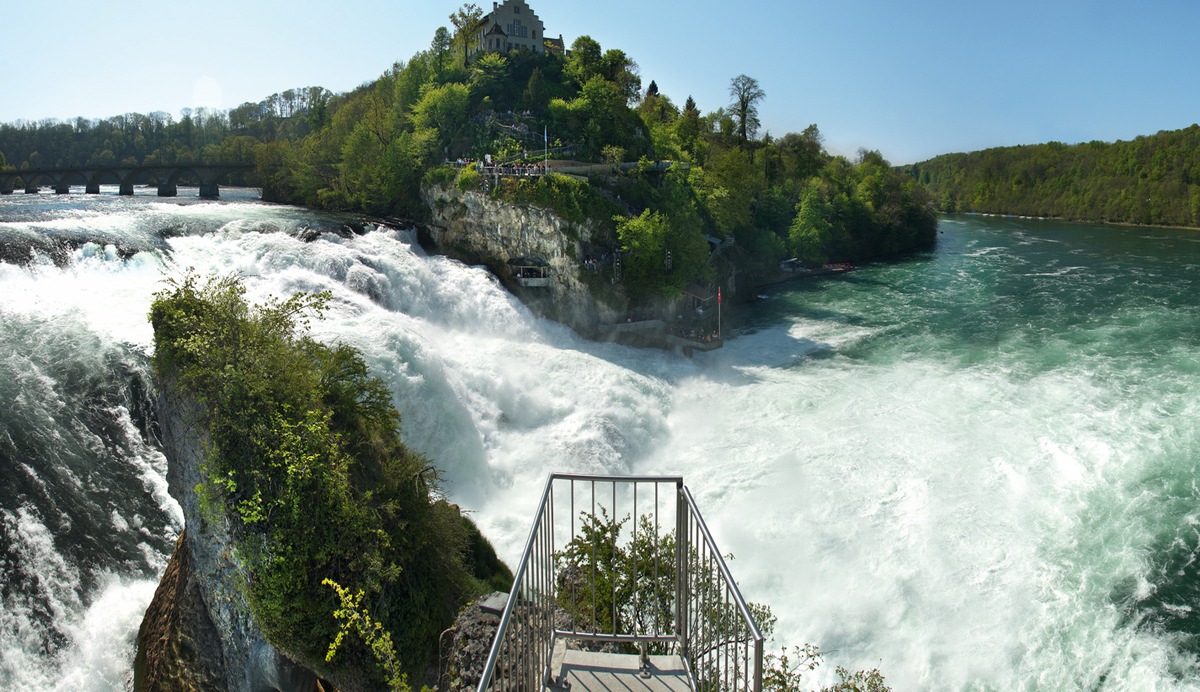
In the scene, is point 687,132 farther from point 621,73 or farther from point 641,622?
point 641,622

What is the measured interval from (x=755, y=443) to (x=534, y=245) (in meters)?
15.6

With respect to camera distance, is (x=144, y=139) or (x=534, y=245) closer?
(x=534, y=245)

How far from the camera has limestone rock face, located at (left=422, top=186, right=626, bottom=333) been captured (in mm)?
33031

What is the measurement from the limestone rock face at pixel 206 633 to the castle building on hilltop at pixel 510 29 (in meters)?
43.6

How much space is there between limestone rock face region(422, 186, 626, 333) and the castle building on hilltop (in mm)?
19090

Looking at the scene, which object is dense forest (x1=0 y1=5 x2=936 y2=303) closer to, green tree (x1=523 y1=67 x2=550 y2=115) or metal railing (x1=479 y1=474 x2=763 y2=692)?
green tree (x1=523 y1=67 x2=550 y2=115)

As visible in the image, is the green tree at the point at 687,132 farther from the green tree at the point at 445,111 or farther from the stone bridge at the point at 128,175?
the stone bridge at the point at 128,175

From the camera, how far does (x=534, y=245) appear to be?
3391 cm

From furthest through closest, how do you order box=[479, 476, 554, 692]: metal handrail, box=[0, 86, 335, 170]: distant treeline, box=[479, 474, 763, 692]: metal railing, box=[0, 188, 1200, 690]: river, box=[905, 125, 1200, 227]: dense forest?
box=[905, 125, 1200, 227]: dense forest < box=[0, 86, 335, 170]: distant treeline < box=[0, 188, 1200, 690]: river < box=[479, 474, 763, 692]: metal railing < box=[479, 476, 554, 692]: metal handrail

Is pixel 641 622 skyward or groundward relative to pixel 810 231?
groundward

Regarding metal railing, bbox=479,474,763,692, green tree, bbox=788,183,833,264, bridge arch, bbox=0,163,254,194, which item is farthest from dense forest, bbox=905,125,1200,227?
Answer: metal railing, bbox=479,474,763,692

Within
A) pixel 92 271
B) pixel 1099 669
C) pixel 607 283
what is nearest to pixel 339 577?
pixel 1099 669

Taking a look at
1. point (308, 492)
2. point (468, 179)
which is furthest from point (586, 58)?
point (308, 492)

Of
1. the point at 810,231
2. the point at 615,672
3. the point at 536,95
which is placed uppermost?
the point at 536,95
